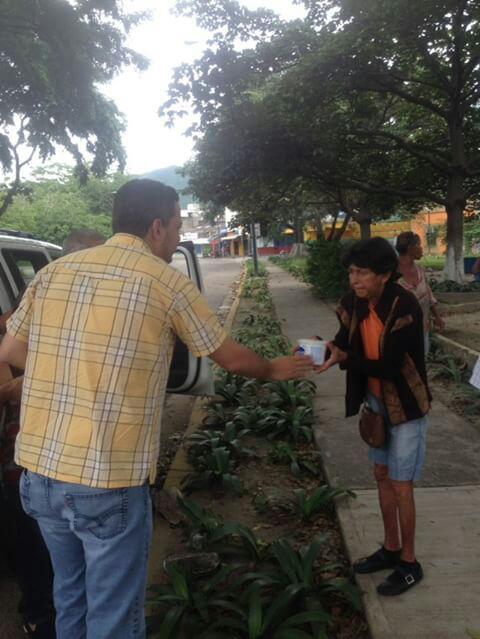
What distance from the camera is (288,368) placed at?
2.14m

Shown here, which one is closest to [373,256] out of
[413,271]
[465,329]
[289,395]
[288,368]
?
[288,368]

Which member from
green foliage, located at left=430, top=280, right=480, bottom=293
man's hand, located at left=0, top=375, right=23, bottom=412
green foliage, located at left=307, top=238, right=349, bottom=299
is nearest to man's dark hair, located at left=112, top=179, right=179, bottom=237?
man's hand, located at left=0, top=375, right=23, bottom=412

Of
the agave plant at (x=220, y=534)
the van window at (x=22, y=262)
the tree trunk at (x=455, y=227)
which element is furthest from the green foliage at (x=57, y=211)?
the agave plant at (x=220, y=534)

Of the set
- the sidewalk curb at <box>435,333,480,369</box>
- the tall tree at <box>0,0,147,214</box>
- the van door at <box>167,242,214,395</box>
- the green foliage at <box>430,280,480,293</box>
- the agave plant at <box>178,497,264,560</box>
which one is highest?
the tall tree at <box>0,0,147,214</box>

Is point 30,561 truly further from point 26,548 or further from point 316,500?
point 316,500

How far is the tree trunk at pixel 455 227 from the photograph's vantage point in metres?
13.5

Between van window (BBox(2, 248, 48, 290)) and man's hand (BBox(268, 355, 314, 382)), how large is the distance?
2.46 meters

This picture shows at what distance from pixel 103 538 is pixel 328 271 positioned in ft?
47.3

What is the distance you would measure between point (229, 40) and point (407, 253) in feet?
30.2

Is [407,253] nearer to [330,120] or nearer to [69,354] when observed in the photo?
[69,354]

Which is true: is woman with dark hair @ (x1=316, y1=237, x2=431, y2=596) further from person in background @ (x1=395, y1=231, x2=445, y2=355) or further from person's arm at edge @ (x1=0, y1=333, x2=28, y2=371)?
person in background @ (x1=395, y1=231, x2=445, y2=355)

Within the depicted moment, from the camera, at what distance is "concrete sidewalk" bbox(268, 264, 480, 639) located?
2.64 m

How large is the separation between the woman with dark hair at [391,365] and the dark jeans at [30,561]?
149 centimetres

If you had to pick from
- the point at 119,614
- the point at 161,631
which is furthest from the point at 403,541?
the point at 119,614
